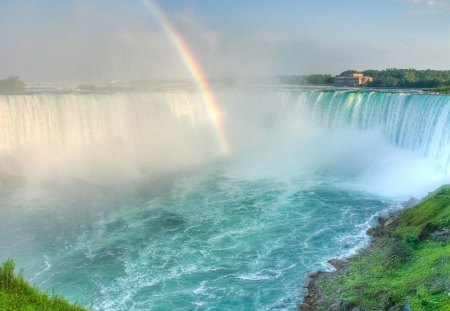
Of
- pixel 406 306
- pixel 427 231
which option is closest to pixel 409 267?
pixel 427 231

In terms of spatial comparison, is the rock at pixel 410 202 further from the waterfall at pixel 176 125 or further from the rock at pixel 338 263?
the rock at pixel 338 263

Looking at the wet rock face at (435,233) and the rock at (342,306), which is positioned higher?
the wet rock face at (435,233)

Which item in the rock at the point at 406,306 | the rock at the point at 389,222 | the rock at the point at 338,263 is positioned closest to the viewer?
the rock at the point at 406,306

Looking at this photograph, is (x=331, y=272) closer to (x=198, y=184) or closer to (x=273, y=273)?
(x=273, y=273)

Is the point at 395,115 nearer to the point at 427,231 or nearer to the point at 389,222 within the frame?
the point at 389,222

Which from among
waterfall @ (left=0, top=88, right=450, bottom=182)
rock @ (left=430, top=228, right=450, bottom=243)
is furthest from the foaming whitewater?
rock @ (left=430, top=228, right=450, bottom=243)

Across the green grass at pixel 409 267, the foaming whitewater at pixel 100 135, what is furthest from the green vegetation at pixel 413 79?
the green grass at pixel 409 267

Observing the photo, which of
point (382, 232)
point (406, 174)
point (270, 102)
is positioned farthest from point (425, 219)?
point (270, 102)
